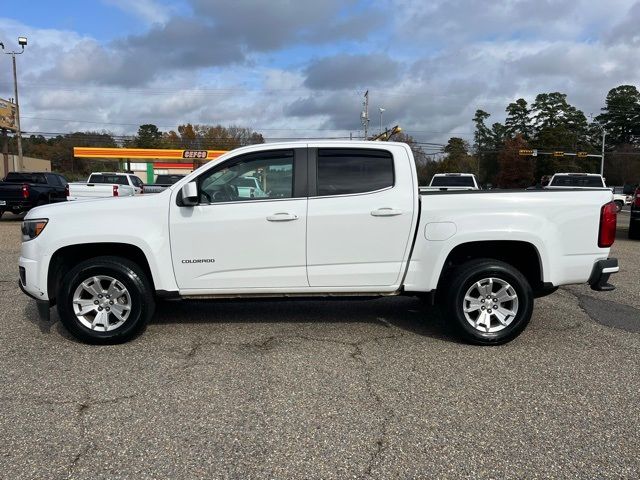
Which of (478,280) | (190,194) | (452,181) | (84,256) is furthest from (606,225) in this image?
(452,181)

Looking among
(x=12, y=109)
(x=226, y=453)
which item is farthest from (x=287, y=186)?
(x=12, y=109)

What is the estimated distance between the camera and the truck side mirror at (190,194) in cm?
475

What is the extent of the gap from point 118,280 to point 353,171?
242cm

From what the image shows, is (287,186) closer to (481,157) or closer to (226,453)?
(226,453)

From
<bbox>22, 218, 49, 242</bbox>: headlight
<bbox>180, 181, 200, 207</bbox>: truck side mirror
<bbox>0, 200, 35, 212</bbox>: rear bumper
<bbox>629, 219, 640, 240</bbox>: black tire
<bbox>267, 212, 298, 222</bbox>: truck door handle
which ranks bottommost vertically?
<bbox>629, 219, 640, 240</bbox>: black tire

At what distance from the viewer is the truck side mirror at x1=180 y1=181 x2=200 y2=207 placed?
4.75 meters

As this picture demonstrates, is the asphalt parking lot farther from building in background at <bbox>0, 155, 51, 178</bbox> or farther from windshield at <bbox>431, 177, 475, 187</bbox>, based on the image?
building in background at <bbox>0, 155, 51, 178</bbox>

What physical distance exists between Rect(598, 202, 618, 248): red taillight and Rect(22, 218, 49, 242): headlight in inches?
204

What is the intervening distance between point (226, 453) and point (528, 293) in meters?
3.17

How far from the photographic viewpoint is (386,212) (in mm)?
4895

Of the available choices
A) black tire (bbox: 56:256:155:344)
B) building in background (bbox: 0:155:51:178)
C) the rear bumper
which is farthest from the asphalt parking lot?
building in background (bbox: 0:155:51:178)

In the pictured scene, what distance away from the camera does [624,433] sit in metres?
3.32

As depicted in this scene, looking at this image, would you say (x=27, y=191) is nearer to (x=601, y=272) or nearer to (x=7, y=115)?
(x=601, y=272)

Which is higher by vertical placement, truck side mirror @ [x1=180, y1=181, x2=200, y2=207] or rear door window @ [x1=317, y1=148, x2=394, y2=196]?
rear door window @ [x1=317, y1=148, x2=394, y2=196]
